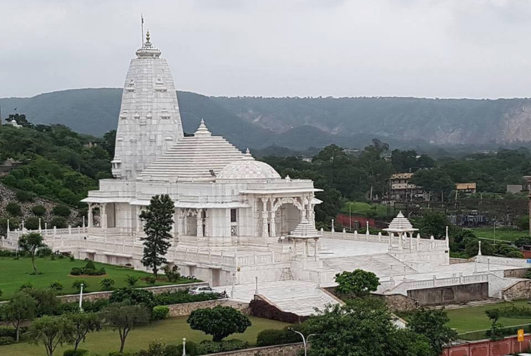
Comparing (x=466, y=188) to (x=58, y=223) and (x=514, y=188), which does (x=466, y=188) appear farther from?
(x=58, y=223)

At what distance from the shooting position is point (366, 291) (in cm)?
4088

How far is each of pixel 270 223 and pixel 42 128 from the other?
59.7m

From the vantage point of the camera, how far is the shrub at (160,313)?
37812 millimetres

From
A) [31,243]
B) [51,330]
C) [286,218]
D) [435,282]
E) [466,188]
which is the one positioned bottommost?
[435,282]

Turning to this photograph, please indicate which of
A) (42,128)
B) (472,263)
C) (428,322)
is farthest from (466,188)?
(428,322)

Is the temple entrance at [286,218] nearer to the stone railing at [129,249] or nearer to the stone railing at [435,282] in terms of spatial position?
the stone railing at [129,249]

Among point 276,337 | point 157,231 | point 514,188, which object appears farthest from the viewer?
point 514,188

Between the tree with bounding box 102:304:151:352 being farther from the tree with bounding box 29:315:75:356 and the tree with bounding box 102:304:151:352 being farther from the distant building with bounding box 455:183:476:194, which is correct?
the distant building with bounding box 455:183:476:194

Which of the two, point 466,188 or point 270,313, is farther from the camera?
point 466,188

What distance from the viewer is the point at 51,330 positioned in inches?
1250

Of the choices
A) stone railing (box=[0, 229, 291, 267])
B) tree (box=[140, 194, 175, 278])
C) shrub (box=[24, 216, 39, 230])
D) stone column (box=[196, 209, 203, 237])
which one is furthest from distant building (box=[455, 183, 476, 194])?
tree (box=[140, 194, 175, 278])

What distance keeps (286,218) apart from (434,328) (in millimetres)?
19042

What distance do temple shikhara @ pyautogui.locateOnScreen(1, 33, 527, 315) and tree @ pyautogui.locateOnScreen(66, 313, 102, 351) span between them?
26.8 ft

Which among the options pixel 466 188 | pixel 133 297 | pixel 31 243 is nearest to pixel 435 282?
pixel 133 297
